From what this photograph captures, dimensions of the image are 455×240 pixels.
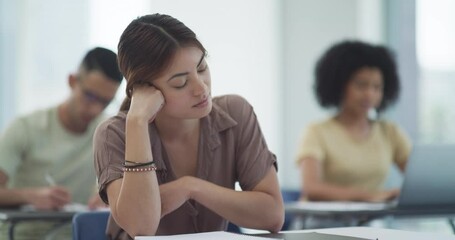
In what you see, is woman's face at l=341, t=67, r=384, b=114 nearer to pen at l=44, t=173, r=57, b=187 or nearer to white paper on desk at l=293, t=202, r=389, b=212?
white paper on desk at l=293, t=202, r=389, b=212

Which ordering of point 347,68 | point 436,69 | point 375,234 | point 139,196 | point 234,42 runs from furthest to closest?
point 234,42
point 436,69
point 347,68
point 139,196
point 375,234

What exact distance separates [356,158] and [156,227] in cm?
209

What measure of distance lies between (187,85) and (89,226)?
51 centimetres

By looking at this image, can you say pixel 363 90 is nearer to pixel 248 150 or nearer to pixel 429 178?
pixel 429 178

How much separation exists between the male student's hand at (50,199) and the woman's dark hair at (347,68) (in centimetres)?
157

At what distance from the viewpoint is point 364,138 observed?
13.0 feet

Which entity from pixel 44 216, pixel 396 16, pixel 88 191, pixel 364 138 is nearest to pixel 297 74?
pixel 396 16

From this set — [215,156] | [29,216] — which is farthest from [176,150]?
[29,216]

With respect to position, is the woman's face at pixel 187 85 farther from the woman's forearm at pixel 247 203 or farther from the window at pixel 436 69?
the window at pixel 436 69

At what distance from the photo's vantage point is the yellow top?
3.89 m

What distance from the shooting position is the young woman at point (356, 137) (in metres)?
3.88

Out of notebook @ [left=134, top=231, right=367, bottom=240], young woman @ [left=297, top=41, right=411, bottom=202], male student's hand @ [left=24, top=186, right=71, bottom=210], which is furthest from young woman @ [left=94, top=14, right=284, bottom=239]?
young woman @ [left=297, top=41, right=411, bottom=202]

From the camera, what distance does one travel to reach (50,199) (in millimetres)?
3146

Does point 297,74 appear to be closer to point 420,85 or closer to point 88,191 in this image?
point 420,85
